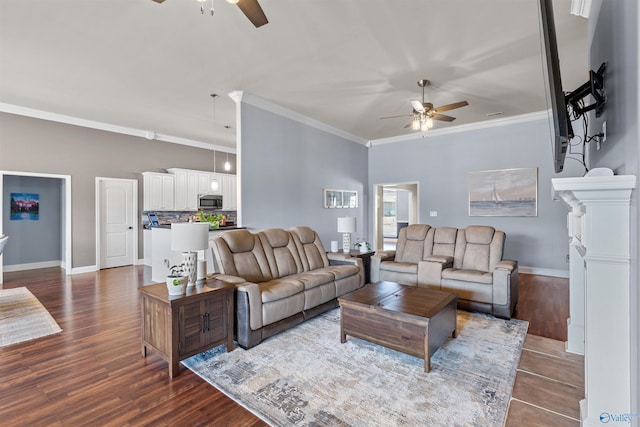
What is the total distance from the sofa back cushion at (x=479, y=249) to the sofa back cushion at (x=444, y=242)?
79mm

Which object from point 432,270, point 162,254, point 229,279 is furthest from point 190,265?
point 162,254

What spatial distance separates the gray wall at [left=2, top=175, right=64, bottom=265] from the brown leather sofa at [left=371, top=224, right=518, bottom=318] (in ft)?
22.6

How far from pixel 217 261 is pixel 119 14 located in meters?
2.50

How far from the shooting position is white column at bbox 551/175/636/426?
4.63 feet

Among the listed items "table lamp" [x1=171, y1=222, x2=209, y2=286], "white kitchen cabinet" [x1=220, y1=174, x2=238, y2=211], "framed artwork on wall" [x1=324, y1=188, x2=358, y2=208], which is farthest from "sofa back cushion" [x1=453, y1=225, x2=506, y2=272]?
"white kitchen cabinet" [x1=220, y1=174, x2=238, y2=211]

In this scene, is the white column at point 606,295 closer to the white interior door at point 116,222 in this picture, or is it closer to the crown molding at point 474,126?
the crown molding at point 474,126

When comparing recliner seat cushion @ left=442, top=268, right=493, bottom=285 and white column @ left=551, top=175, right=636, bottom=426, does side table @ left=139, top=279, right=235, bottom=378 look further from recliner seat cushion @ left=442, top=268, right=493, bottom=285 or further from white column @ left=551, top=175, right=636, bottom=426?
recliner seat cushion @ left=442, top=268, right=493, bottom=285

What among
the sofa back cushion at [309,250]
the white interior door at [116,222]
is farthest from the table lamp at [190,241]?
the white interior door at [116,222]

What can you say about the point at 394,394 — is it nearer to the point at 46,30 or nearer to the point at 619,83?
the point at 619,83

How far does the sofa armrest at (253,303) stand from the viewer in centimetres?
275

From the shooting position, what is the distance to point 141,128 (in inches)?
265

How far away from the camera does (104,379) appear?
229 cm

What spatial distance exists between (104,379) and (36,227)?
20.7 ft

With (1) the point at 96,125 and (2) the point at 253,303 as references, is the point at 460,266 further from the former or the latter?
(1) the point at 96,125
